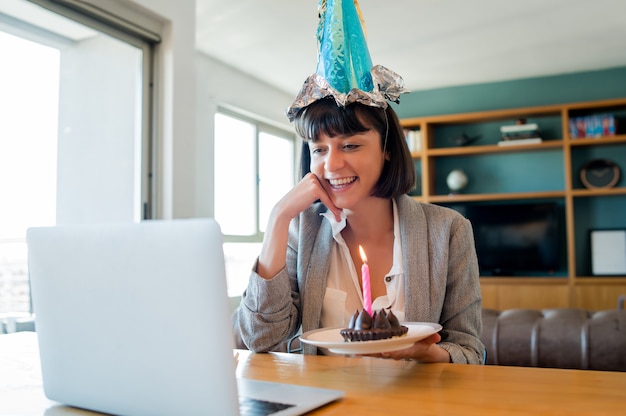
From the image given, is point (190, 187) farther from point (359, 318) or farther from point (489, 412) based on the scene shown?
point (489, 412)

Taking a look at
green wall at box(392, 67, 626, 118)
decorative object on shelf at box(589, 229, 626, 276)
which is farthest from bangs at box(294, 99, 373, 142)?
decorative object on shelf at box(589, 229, 626, 276)

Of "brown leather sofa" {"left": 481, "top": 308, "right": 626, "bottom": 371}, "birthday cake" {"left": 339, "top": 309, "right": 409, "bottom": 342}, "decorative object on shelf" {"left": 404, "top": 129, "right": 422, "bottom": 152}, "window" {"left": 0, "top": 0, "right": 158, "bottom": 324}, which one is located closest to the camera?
"birthday cake" {"left": 339, "top": 309, "right": 409, "bottom": 342}

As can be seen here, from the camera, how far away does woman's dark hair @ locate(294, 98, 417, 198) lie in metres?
1.30

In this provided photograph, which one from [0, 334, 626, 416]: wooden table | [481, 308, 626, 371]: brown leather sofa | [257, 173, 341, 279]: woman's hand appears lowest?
[481, 308, 626, 371]: brown leather sofa

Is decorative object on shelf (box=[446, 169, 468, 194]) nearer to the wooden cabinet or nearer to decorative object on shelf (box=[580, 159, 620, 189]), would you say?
the wooden cabinet

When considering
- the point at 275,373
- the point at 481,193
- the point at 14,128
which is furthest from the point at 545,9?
the point at 275,373

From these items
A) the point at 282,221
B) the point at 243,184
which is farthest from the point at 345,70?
the point at 243,184

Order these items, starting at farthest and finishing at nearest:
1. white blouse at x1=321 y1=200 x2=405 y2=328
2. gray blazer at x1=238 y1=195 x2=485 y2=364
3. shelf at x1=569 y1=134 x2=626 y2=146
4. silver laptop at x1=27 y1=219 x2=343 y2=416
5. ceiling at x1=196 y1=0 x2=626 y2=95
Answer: shelf at x1=569 y1=134 x2=626 y2=146 < ceiling at x1=196 y1=0 x2=626 y2=95 < white blouse at x1=321 y1=200 x2=405 y2=328 < gray blazer at x1=238 y1=195 x2=485 y2=364 < silver laptop at x1=27 y1=219 x2=343 y2=416

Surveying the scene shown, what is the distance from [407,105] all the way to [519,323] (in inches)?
176

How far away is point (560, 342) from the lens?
67.4 inches

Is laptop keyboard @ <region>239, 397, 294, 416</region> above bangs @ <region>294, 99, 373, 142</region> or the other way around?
the other way around

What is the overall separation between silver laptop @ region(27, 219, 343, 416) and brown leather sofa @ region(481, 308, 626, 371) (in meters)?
1.22

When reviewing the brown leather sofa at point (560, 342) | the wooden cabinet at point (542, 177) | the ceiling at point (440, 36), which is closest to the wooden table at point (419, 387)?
the brown leather sofa at point (560, 342)

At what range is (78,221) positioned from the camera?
3273 mm
